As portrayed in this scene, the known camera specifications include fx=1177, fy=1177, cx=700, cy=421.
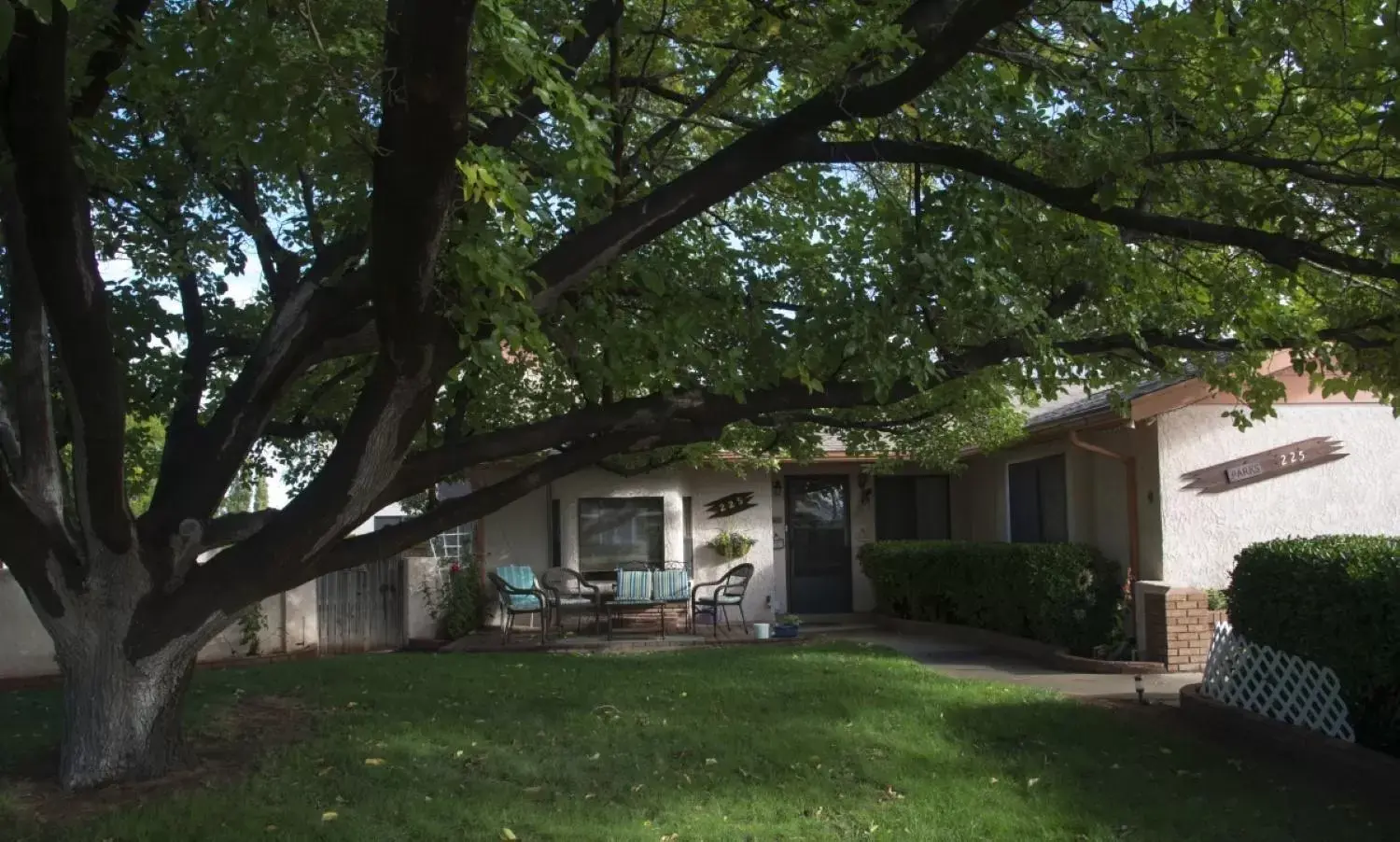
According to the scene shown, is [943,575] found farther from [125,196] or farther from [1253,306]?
[125,196]

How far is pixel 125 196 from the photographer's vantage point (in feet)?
29.3

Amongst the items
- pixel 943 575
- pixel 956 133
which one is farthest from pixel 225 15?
pixel 943 575

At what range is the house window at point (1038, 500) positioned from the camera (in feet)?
49.0

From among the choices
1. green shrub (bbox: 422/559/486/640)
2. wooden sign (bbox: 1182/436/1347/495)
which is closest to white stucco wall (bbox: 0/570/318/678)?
green shrub (bbox: 422/559/486/640)

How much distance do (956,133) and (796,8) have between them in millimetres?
1322

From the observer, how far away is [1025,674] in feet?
39.1

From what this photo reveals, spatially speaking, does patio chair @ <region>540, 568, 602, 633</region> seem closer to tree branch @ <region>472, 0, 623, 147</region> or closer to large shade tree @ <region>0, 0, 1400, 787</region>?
large shade tree @ <region>0, 0, 1400, 787</region>

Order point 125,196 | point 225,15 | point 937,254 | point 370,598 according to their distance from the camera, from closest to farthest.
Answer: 1. point 225,15
2. point 937,254
3. point 125,196
4. point 370,598

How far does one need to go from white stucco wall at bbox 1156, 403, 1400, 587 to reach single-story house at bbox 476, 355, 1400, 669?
1 centimetres

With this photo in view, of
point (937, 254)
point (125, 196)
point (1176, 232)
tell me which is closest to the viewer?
point (1176, 232)

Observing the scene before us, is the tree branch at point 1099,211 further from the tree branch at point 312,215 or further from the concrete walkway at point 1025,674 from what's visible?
the concrete walkway at point 1025,674

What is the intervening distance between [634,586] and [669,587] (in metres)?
0.47

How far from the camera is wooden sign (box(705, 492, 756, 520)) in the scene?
17.6 meters

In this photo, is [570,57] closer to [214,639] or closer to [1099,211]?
[1099,211]
